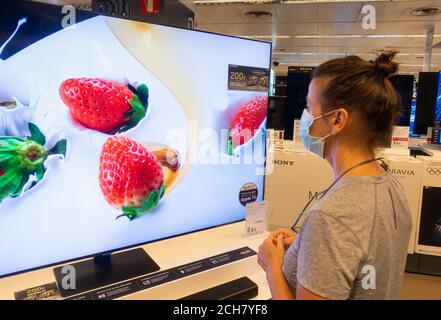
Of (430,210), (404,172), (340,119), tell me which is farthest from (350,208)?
(430,210)

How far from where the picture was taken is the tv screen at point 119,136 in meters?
0.85

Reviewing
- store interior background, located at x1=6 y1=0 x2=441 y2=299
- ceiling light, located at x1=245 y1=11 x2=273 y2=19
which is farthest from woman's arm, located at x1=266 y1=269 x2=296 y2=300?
ceiling light, located at x1=245 y1=11 x2=273 y2=19

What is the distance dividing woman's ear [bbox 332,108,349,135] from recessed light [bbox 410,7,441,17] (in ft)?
20.8

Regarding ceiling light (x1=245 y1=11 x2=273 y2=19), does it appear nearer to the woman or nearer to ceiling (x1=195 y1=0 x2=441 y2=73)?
ceiling (x1=195 y1=0 x2=441 y2=73)

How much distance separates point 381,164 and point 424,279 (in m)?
2.44

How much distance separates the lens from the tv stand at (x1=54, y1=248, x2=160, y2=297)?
37.0 inches

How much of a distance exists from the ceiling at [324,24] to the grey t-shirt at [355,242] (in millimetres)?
4776

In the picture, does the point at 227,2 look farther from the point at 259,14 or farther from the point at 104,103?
the point at 104,103

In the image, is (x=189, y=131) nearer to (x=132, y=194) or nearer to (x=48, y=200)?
(x=132, y=194)

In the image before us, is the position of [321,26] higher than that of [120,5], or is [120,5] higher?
[321,26]

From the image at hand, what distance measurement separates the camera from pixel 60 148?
2.96ft
